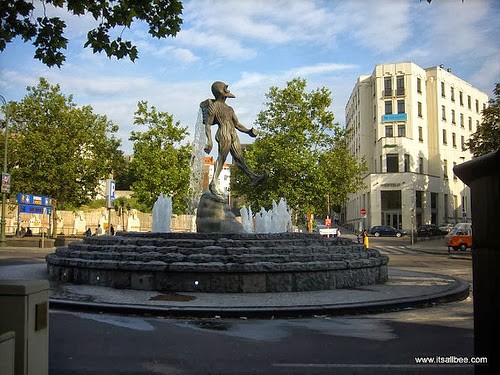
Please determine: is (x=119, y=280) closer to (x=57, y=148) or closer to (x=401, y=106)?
(x=57, y=148)

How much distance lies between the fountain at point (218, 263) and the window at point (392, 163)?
43432mm

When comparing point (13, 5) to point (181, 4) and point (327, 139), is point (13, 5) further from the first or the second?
point (327, 139)

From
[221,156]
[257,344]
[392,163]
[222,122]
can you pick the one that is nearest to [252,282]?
[257,344]

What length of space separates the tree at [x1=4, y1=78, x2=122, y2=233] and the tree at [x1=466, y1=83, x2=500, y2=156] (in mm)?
27632

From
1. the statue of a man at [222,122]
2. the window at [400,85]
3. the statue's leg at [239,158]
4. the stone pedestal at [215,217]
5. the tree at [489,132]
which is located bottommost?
the stone pedestal at [215,217]

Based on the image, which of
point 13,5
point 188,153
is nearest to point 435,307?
point 13,5

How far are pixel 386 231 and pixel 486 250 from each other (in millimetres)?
48317

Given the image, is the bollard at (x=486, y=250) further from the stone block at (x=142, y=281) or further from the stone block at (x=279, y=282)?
the stone block at (x=142, y=281)

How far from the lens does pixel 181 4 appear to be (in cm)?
705

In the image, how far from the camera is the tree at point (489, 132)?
30.1 m

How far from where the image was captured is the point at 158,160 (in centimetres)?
4081

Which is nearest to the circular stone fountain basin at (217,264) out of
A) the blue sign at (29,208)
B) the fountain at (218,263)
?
the fountain at (218,263)

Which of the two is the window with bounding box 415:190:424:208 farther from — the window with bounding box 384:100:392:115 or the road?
the road

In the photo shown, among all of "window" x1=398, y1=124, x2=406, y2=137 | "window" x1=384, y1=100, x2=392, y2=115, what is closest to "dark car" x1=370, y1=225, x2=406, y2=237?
"window" x1=398, y1=124, x2=406, y2=137
